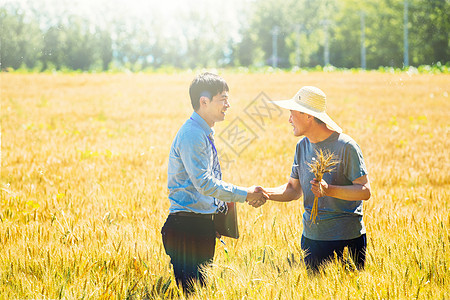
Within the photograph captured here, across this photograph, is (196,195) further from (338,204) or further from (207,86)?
(338,204)

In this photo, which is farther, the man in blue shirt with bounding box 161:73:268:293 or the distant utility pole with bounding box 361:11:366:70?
the distant utility pole with bounding box 361:11:366:70

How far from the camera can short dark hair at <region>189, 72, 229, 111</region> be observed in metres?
3.24

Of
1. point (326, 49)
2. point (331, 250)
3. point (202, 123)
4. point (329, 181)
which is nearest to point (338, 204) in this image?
point (329, 181)

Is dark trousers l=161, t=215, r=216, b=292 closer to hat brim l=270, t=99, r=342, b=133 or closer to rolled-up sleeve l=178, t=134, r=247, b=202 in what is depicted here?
rolled-up sleeve l=178, t=134, r=247, b=202

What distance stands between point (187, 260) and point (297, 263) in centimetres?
79

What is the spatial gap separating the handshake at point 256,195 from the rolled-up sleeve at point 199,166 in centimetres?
26

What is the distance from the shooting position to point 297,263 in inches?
129

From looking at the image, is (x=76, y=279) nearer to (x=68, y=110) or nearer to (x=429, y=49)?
(x=68, y=110)

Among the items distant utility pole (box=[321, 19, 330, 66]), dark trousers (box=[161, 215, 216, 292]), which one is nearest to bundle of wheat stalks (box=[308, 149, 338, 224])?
dark trousers (box=[161, 215, 216, 292])

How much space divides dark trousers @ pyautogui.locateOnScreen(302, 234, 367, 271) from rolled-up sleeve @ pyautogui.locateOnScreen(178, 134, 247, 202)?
0.80m

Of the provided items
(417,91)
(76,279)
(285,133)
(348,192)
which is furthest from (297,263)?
(417,91)

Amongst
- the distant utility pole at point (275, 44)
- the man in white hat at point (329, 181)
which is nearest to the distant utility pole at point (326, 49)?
the distant utility pole at point (275, 44)

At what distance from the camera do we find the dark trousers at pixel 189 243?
3250 mm

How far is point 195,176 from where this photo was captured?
3.12m
